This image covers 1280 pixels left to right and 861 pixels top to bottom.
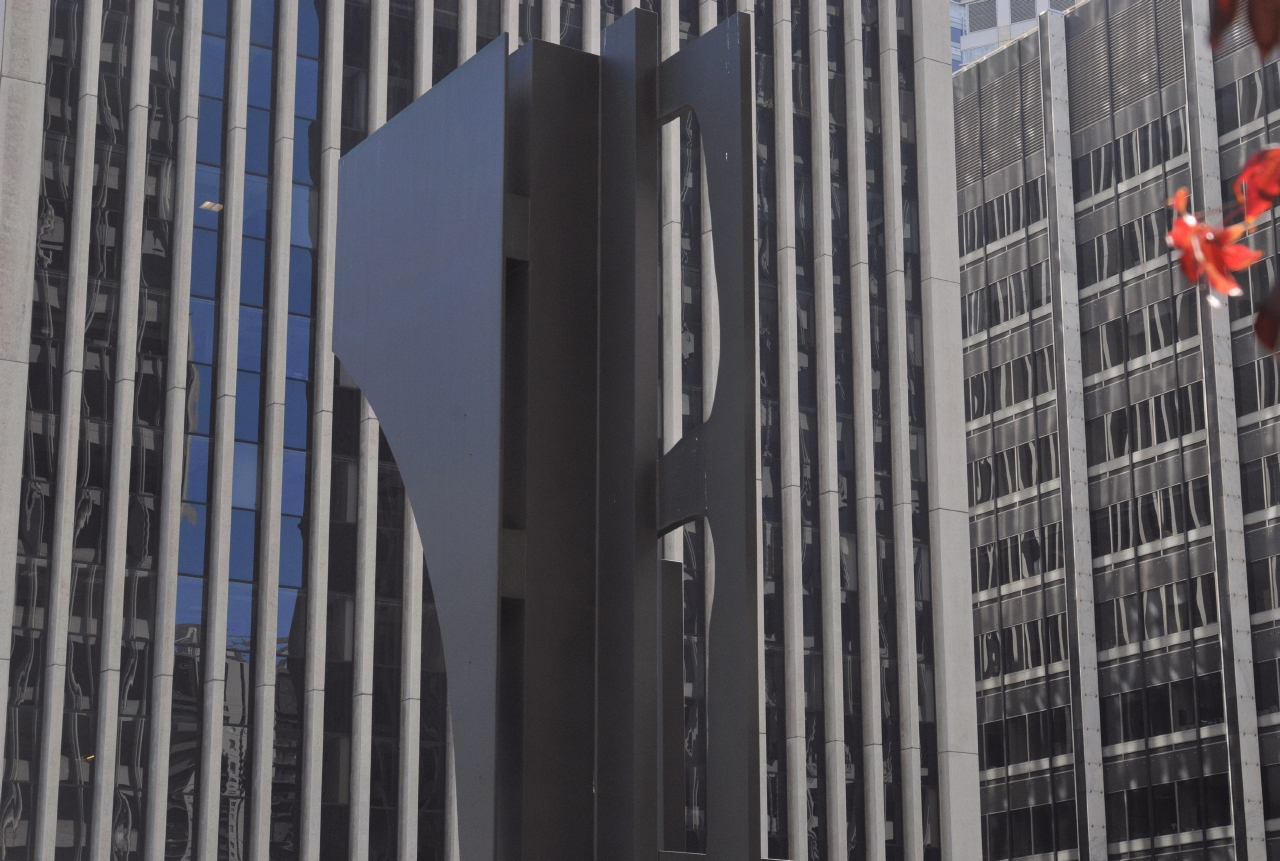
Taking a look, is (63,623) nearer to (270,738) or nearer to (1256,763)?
(270,738)

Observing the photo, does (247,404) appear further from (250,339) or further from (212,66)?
(212,66)

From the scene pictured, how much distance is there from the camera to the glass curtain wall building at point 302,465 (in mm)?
35406

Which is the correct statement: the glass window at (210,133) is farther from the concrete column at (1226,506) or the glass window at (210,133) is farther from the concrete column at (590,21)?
the concrete column at (1226,506)

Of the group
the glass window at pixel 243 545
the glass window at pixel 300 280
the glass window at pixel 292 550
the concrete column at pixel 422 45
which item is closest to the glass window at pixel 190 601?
the glass window at pixel 243 545

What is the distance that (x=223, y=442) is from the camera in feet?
122

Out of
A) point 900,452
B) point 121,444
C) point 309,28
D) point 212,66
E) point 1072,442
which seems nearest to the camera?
point 121,444

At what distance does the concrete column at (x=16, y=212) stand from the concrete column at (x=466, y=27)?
930 centimetres

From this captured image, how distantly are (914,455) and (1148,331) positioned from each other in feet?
70.6

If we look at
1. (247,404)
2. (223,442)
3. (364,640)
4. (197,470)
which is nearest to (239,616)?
(364,640)

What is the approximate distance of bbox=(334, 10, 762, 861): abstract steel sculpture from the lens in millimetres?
5930

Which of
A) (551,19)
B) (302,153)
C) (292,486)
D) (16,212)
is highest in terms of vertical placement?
(551,19)

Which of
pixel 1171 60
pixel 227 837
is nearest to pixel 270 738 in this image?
pixel 227 837

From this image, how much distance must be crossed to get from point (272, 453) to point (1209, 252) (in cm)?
3694

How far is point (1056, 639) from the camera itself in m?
63.7
